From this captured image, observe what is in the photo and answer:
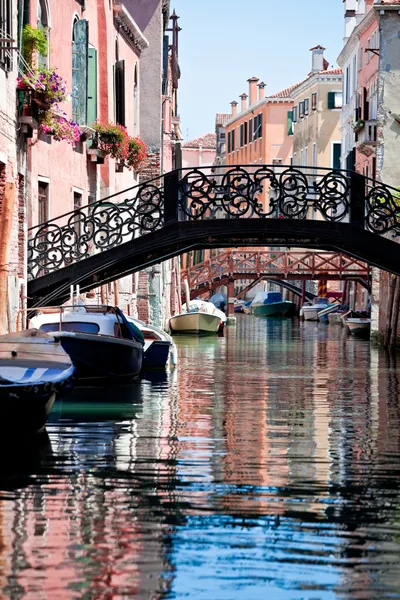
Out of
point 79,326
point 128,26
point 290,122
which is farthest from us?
point 290,122

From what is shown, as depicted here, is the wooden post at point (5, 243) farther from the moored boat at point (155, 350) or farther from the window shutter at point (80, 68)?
the moored boat at point (155, 350)

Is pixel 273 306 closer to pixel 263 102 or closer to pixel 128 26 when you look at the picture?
pixel 263 102

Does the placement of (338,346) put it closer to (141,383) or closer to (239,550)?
(141,383)

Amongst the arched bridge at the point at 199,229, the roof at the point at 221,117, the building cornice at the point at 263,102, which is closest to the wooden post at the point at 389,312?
the arched bridge at the point at 199,229

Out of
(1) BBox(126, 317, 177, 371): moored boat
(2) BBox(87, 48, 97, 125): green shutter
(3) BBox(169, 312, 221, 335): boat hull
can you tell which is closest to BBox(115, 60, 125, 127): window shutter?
(2) BBox(87, 48, 97, 125): green shutter

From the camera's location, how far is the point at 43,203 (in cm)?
2086

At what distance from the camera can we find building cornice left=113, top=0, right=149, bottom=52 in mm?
27453

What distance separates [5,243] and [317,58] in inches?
2053

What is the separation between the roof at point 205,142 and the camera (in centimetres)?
10375

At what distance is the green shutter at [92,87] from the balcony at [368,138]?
59.1ft

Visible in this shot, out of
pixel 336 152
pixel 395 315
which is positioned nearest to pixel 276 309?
pixel 336 152

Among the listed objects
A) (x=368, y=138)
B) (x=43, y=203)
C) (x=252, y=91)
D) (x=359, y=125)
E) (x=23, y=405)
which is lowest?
(x=23, y=405)

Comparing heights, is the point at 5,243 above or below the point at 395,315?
above

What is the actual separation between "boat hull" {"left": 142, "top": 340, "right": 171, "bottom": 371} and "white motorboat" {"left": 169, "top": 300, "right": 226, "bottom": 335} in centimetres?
1732
